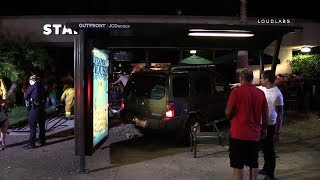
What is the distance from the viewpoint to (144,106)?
10.9 m

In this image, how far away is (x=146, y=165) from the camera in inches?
343

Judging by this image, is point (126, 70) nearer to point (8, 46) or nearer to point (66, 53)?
point (66, 53)

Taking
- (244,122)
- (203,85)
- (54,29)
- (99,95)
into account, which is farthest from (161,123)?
(54,29)

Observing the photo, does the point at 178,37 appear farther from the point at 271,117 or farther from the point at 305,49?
the point at 305,49

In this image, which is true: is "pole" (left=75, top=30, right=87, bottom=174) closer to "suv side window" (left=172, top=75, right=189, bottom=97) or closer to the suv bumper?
the suv bumper

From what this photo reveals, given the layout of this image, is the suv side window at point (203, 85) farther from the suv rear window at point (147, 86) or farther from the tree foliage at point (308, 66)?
the tree foliage at point (308, 66)

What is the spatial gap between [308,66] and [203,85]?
8988 millimetres

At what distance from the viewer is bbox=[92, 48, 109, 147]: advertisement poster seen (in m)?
8.41

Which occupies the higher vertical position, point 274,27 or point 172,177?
point 274,27

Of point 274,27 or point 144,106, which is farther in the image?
point 144,106

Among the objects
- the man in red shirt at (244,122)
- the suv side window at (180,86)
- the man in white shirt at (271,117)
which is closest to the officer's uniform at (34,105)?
the suv side window at (180,86)

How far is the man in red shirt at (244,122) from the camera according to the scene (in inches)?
237

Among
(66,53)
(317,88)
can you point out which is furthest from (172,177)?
(66,53)

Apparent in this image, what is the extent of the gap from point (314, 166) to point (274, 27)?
2.73m
